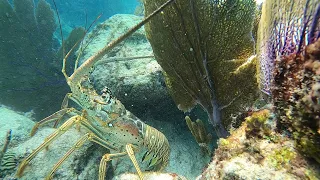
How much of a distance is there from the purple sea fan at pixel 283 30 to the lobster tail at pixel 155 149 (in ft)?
6.69

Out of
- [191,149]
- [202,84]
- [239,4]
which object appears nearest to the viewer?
[239,4]

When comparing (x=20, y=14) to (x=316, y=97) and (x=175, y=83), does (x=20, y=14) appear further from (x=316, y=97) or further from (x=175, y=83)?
(x=316, y=97)

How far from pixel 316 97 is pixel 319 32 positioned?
46 cm

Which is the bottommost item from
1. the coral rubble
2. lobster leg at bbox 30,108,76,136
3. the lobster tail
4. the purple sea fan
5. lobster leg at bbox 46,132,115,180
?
the lobster tail

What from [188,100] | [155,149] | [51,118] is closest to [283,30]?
[188,100]

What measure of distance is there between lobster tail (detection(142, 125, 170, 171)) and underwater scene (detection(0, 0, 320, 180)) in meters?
0.02

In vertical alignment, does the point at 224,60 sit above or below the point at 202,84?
above

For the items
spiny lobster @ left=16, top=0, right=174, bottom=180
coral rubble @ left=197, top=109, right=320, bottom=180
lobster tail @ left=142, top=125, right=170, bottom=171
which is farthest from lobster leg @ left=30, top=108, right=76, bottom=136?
coral rubble @ left=197, top=109, right=320, bottom=180

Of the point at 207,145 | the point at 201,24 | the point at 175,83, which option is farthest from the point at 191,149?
the point at 201,24

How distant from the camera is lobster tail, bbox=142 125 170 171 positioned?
11.4 feet

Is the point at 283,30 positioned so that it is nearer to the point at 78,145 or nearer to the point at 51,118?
the point at 78,145

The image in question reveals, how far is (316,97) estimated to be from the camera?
1072mm

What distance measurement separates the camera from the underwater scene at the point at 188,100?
1311 millimetres

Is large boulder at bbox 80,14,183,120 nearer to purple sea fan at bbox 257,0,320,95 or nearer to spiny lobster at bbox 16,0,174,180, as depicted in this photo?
spiny lobster at bbox 16,0,174,180
